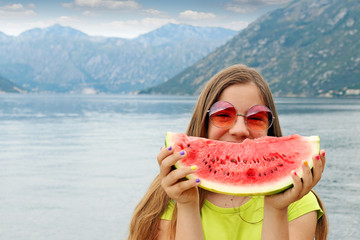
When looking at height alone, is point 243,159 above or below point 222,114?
below

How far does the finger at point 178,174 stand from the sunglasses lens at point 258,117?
716 mm

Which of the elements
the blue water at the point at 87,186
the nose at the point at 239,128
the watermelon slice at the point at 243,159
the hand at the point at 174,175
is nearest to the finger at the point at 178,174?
the hand at the point at 174,175

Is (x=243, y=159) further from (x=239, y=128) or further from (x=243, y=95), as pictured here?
(x=243, y=95)

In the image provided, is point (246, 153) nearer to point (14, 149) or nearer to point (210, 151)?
point (210, 151)

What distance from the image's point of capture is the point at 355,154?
87.5 ft

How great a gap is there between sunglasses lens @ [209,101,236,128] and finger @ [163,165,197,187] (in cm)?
65

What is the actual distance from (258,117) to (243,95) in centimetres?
18

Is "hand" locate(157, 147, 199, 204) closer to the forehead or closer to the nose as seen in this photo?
the nose

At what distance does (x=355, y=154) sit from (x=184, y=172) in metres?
26.9

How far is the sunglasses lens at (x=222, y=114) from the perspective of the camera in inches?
101

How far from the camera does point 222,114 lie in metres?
2.59

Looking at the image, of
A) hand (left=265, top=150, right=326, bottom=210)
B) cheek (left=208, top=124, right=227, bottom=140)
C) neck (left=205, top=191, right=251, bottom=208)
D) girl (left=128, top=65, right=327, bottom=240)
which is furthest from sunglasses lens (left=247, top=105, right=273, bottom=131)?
hand (left=265, top=150, right=326, bottom=210)

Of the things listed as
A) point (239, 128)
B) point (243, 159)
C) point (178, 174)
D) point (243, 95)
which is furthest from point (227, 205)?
point (178, 174)

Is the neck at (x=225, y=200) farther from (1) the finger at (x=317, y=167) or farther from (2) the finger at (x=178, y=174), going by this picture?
(1) the finger at (x=317, y=167)
